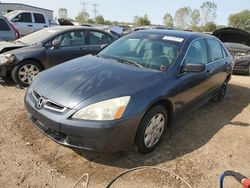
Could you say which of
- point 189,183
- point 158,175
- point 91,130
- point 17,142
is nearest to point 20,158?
point 17,142

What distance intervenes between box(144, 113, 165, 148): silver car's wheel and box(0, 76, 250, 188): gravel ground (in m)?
0.16

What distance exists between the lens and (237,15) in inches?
2621

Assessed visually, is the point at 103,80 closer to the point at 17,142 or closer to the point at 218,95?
the point at 17,142

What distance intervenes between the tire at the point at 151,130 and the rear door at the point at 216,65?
5.50 feet

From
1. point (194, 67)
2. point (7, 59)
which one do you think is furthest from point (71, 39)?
point (194, 67)

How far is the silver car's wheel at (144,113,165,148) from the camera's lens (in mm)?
3414

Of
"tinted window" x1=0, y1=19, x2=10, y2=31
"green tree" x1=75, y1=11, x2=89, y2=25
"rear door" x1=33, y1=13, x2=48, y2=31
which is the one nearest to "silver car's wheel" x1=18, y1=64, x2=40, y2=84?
"tinted window" x1=0, y1=19, x2=10, y2=31

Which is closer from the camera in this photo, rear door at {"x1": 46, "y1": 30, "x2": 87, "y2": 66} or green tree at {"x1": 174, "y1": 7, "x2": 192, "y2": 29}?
rear door at {"x1": 46, "y1": 30, "x2": 87, "y2": 66}

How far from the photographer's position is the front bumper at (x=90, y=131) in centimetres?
288

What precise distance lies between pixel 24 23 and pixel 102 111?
12752 mm

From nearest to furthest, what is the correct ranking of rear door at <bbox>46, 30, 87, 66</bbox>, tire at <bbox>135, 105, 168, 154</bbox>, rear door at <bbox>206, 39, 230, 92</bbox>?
tire at <bbox>135, 105, 168, 154</bbox> < rear door at <bbox>206, 39, 230, 92</bbox> < rear door at <bbox>46, 30, 87, 66</bbox>

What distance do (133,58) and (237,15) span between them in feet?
232

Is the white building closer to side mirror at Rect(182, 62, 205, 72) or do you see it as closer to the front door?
the front door

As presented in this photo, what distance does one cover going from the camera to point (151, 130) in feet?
11.4
